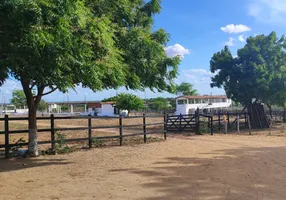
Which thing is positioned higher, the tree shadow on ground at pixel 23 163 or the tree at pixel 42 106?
A: the tree at pixel 42 106

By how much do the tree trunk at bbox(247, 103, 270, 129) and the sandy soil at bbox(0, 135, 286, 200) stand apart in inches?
664

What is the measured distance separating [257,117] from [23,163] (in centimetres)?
2293

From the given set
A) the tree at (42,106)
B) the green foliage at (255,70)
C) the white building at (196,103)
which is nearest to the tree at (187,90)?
the white building at (196,103)

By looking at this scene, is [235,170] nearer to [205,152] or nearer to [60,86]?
[205,152]

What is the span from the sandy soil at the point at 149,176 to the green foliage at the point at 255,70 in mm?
16292

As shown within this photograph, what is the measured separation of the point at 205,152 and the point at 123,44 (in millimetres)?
5478

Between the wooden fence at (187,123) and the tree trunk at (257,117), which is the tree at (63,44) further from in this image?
the tree trunk at (257,117)

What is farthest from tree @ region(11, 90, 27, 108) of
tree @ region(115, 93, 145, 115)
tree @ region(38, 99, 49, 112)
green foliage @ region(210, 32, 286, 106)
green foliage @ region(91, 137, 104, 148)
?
green foliage @ region(91, 137, 104, 148)

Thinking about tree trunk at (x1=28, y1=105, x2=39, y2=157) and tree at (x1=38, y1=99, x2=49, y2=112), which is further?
tree at (x1=38, y1=99, x2=49, y2=112)

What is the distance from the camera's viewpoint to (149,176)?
27.4 feet

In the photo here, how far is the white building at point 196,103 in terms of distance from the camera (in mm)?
70450

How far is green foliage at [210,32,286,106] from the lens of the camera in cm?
2761

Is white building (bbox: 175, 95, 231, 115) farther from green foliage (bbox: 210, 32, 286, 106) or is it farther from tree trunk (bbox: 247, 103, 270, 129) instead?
tree trunk (bbox: 247, 103, 270, 129)

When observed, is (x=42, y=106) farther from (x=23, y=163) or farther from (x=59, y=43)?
(x=59, y=43)
